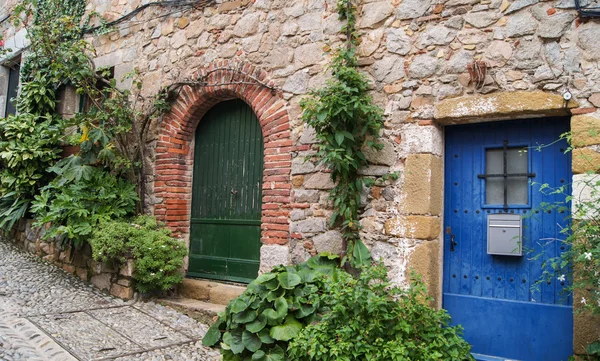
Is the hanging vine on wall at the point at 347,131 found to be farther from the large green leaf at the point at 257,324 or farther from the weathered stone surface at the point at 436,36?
the large green leaf at the point at 257,324

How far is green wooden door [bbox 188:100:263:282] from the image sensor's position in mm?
5379

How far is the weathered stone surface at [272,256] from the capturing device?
4762mm

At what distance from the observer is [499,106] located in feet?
12.4

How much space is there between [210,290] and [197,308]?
37 centimetres

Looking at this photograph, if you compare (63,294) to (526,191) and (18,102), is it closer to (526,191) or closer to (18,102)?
(18,102)

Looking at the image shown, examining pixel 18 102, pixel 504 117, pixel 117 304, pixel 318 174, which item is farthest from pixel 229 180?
pixel 18 102

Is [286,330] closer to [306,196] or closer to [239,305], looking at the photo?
[239,305]

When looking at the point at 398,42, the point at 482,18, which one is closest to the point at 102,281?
the point at 398,42

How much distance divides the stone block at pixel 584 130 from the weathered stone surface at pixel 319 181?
2007mm

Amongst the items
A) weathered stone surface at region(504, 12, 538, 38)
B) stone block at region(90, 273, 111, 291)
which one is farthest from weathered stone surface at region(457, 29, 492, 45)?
stone block at region(90, 273, 111, 291)

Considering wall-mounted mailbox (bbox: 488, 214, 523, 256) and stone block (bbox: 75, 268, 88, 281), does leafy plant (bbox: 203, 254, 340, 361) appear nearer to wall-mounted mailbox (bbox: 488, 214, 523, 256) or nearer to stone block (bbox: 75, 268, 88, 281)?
wall-mounted mailbox (bbox: 488, 214, 523, 256)

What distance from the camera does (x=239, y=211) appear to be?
5500 mm

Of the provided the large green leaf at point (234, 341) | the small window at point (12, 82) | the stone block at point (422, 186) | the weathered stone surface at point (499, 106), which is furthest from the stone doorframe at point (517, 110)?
the small window at point (12, 82)

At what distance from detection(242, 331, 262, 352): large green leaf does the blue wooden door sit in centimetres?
161
